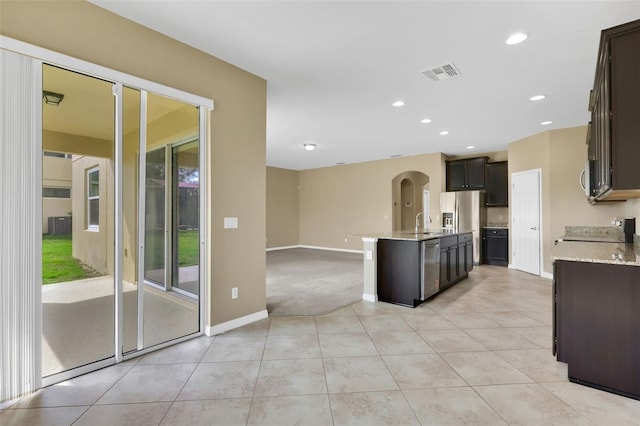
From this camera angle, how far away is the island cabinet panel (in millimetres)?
3929

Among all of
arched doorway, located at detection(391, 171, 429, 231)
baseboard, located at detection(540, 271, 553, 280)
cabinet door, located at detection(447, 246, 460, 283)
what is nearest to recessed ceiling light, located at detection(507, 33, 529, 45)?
cabinet door, located at detection(447, 246, 460, 283)

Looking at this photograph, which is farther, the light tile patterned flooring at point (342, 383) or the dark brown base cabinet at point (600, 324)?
the dark brown base cabinet at point (600, 324)

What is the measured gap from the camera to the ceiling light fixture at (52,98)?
2.19 m

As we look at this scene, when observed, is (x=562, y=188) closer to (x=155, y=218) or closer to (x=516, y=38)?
(x=516, y=38)

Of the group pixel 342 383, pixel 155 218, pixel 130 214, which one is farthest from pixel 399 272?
pixel 130 214

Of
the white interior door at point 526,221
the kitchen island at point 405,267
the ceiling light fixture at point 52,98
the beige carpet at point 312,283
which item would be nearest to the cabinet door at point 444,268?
the kitchen island at point 405,267

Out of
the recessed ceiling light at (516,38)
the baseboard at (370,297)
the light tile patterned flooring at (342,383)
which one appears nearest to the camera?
the light tile patterned flooring at (342,383)

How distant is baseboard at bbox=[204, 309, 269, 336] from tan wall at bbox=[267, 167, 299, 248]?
6.39 m

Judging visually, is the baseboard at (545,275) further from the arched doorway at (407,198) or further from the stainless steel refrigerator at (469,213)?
the arched doorway at (407,198)

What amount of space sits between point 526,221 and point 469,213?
1.21 m

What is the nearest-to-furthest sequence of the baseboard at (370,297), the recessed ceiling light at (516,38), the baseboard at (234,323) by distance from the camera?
the recessed ceiling light at (516,38) → the baseboard at (234,323) → the baseboard at (370,297)

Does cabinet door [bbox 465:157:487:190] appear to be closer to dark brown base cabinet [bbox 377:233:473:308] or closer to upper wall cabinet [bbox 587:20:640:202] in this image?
dark brown base cabinet [bbox 377:233:473:308]

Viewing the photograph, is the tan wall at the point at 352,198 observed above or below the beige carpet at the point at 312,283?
above

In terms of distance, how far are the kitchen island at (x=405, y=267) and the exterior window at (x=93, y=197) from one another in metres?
3.12
